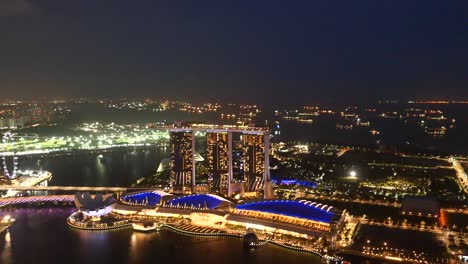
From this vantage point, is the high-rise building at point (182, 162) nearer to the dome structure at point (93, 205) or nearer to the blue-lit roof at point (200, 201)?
the blue-lit roof at point (200, 201)

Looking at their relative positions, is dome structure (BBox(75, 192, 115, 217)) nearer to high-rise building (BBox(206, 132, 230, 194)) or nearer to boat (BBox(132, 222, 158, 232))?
boat (BBox(132, 222, 158, 232))

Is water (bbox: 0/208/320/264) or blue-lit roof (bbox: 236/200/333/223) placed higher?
blue-lit roof (bbox: 236/200/333/223)

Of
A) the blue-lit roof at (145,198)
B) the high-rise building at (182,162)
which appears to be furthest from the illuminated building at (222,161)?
the blue-lit roof at (145,198)

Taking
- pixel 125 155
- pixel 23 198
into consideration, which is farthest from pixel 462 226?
Answer: pixel 125 155

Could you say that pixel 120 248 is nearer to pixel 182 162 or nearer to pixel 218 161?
pixel 182 162

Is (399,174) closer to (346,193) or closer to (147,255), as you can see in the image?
(346,193)

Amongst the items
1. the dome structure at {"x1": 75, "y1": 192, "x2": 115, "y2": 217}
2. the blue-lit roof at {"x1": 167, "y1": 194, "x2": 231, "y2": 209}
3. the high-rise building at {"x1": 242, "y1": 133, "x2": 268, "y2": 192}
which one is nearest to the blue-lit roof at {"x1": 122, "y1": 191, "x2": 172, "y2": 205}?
the blue-lit roof at {"x1": 167, "y1": 194, "x2": 231, "y2": 209}
